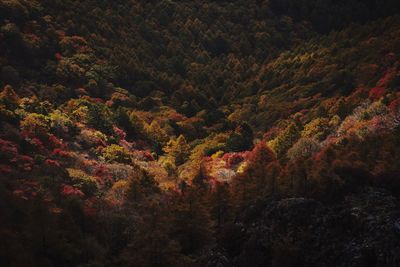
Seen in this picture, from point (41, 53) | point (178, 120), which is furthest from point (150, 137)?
point (41, 53)

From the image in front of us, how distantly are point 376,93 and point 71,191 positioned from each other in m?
53.7

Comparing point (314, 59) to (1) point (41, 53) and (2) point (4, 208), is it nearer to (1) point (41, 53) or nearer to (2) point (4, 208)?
(1) point (41, 53)

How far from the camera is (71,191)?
6359 centimetres

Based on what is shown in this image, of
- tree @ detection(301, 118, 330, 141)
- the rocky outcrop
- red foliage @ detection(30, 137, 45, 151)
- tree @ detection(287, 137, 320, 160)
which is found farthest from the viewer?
tree @ detection(301, 118, 330, 141)

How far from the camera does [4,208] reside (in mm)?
47312

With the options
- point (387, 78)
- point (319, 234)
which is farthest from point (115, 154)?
point (319, 234)

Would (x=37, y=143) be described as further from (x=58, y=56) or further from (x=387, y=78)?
(x=387, y=78)

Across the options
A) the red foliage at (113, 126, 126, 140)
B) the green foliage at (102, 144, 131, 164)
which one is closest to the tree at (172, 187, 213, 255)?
the green foliage at (102, 144, 131, 164)

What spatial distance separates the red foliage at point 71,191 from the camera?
62.1m

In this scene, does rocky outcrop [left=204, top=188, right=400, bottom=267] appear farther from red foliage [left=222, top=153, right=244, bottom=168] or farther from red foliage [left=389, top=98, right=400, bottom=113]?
red foliage [left=222, top=153, right=244, bottom=168]

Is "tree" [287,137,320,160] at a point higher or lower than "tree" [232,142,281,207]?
higher

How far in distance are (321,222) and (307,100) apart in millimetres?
72892

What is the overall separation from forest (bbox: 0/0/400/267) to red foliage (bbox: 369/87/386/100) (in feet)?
1.67

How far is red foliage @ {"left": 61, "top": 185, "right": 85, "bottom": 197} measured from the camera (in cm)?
6210
